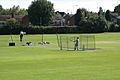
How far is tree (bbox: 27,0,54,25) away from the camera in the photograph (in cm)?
17100

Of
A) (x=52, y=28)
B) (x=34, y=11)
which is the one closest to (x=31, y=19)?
(x=34, y=11)

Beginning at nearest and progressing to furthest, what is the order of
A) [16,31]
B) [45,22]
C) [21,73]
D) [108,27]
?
[21,73] → [16,31] → [108,27] → [45,22]

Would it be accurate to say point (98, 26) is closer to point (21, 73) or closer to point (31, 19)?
point (31, 19)

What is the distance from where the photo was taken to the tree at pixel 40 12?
171 m

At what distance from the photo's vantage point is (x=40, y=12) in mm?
175250

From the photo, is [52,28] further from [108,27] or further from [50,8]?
[50,8]

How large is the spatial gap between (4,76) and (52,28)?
4263 inches

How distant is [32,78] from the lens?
973 inches

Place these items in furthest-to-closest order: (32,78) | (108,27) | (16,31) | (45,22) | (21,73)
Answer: (45,22)
(108,27)
(16,31)
(21,73)
(32,78)

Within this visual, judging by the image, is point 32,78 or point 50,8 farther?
point 50,8

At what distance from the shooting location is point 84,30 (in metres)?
136

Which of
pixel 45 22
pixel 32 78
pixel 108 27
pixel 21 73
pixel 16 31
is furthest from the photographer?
pixel 45 22

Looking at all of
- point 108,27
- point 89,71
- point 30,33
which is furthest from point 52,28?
point 89,71

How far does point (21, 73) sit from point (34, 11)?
149m
